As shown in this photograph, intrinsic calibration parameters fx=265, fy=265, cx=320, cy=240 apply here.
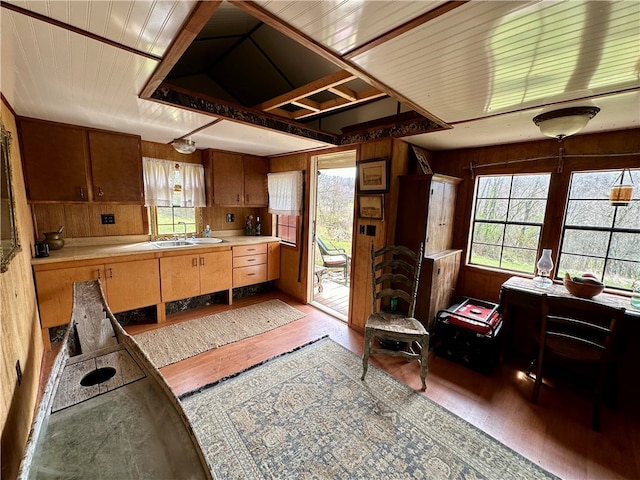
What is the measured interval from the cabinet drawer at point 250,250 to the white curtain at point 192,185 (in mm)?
838

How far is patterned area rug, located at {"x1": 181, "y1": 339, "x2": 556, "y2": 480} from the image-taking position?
1554 millimetres

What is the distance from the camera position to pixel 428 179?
262cm

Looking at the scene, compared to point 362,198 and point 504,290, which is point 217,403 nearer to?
point 362,198

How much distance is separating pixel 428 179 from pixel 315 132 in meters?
1.29

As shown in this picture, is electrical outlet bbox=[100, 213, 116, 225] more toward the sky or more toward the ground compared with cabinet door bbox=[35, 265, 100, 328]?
more toward the sky

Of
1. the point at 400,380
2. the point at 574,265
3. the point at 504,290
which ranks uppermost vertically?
the point at 574,265

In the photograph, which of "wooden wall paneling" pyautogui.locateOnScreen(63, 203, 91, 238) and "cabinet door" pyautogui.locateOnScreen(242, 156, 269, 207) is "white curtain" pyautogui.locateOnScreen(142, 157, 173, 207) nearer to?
"wooden wall paneling" pyautogui.locateOnScreen(63, 203, 91, 238)

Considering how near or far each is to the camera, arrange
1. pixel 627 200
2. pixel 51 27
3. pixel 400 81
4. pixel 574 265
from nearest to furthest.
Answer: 1. pixel 51 27
2. pixel 400 81
3. pixel 627 200
4. pixel 574 265

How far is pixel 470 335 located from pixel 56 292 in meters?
4.00

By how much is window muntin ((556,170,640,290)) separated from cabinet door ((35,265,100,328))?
4792 millimetres

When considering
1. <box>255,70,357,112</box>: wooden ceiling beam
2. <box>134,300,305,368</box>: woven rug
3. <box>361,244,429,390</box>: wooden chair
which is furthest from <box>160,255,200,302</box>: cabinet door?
<box>361,244,429,390</box>: wooden chair

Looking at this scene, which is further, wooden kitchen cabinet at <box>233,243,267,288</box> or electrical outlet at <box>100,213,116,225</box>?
wooden kitchen cabinet at <box>233,243,267,288</box>

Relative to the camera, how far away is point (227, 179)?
395cm

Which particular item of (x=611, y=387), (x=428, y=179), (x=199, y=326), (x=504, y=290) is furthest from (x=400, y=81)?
(x=199, y=326)
